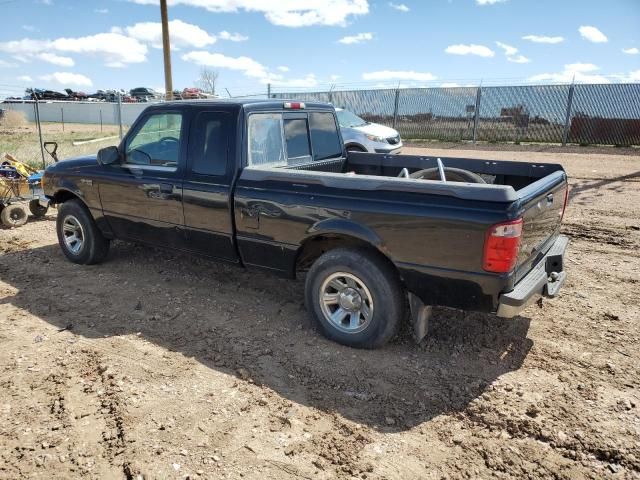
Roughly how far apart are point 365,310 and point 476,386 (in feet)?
3.10

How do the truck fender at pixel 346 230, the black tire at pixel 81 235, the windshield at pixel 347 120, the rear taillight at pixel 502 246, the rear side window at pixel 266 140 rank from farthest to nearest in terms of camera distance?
the windshield at pixel 347 120
the black tire at pixel 81 235
the rear side window at pixel 266 140
the truck fender at pixel 346 230
the rear taillight at pixel 502 246

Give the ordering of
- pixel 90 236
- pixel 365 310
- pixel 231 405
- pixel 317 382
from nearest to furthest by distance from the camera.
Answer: pixel 231 405, pixel 317 382, pixel 365 310, pixel 90 236

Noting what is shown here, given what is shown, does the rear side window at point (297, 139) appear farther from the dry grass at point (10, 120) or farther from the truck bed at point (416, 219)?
the dry grass at point (10, 120)

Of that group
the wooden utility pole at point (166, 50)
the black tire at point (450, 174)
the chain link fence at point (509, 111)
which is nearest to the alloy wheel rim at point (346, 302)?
the black tire at point (450, 174)

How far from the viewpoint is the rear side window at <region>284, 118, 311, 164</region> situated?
4770 mm

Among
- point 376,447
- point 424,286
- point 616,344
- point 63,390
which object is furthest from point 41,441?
point 616,344

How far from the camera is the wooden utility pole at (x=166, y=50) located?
17281 mm

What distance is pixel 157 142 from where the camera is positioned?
4.98 m

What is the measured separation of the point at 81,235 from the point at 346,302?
362 cm

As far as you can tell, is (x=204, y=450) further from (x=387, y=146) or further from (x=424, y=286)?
(x=387, y=146)

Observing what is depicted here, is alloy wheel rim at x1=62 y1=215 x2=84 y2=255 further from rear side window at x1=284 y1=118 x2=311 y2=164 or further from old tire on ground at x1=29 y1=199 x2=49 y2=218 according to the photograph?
rear side window at x1=284 y1=118 x2=311 y2=164

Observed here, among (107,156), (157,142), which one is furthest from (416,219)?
(107,156)

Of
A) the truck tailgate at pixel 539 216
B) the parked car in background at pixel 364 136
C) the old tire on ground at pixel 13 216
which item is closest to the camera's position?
the truck tailgate at pixel 539 216

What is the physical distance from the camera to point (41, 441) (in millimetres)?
2936
